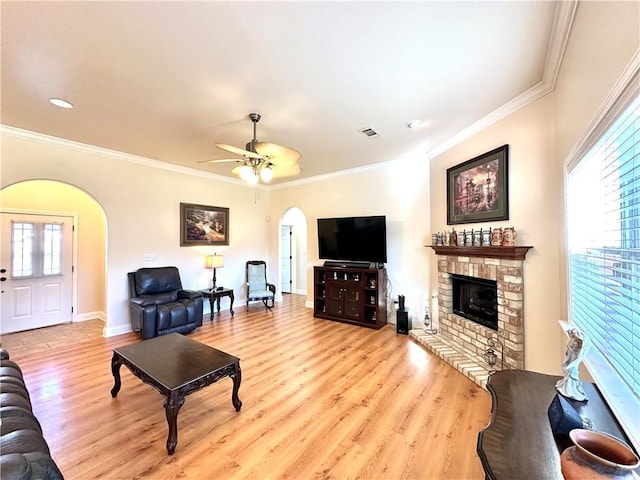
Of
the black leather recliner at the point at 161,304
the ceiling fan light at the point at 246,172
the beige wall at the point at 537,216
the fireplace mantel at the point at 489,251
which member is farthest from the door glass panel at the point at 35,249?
the beige wall at the point at 537,216

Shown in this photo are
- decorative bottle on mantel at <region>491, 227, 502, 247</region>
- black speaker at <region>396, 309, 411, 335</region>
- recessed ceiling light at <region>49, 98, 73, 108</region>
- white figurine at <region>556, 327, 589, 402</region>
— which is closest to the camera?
white figurine at <region>556, 327, 589, 402</region>

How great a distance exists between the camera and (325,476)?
173cm

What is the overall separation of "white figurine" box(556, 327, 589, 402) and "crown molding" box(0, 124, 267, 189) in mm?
5650

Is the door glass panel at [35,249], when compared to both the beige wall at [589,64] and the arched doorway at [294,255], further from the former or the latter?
the beige wall at [589,64]

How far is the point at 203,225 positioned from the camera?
18.3ft

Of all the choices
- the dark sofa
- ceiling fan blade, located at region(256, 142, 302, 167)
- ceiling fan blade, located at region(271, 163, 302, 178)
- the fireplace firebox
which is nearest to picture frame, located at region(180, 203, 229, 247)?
ceiling fan blade, located at region(271, 163, 302, 178)

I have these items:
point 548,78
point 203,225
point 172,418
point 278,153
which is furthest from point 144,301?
point 548,78

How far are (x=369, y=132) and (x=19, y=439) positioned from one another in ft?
12.6

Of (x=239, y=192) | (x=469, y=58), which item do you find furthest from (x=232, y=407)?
(x=239, y=192)

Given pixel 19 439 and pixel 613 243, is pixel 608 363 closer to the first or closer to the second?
pixel 613 243

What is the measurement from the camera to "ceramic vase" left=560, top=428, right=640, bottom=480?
2.45 ft

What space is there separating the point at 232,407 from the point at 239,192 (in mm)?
4720

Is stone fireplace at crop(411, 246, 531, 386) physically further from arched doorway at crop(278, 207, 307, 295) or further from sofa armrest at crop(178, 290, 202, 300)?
arched doorway at crop(278, 207, 307, 295)

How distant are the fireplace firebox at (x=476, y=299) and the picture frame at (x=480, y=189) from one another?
0.79 meters
